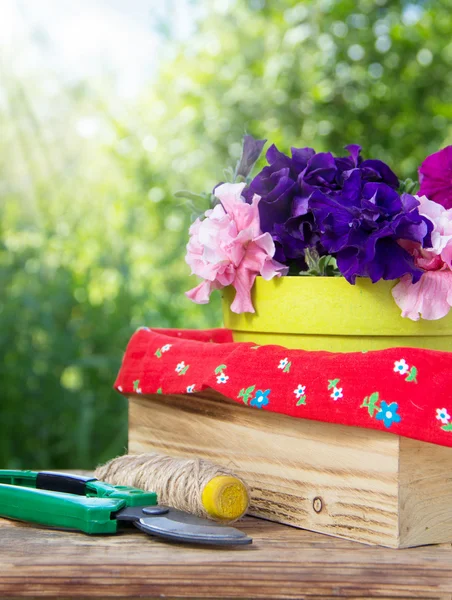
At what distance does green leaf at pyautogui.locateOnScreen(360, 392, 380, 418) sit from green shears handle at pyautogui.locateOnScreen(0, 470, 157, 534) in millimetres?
212

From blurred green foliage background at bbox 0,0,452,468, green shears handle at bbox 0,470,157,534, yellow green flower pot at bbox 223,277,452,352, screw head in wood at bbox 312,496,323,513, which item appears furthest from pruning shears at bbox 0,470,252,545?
blurred green foliage background at bbox 0,0,452,468

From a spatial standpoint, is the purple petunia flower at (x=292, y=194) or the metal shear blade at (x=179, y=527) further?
the purple petunia flower at (x=292, y=194)

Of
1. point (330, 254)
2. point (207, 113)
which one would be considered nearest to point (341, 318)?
point (330, 254)

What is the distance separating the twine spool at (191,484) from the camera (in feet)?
2.32

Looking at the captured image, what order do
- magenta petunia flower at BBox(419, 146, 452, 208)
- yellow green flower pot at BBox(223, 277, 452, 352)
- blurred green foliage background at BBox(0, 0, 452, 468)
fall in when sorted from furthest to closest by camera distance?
blurred green foliage background at BBox(0, 0, 452, 468), magenta petunia flower at BBox(419, 146, 452, 208), yellow green flower pot at BBox(223, 277, 452, 352)

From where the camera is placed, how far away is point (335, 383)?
2.37 feet

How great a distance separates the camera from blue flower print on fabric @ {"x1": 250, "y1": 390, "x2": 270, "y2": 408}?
0.77m

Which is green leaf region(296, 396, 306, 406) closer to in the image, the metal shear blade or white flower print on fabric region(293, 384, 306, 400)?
white flower print on fabric region(293, 384, 306, 400)

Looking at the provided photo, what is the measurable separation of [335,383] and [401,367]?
63mm

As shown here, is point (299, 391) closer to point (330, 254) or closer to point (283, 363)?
point (283, 363)

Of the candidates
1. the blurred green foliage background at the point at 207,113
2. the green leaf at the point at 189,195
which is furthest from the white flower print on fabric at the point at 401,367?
the blurred green foliage background at the point at 207,113

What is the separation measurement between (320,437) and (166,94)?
3000 mm

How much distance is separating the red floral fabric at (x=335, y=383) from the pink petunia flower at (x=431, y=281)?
6cm

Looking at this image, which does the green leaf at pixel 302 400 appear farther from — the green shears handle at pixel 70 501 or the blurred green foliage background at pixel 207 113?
the blurred green foliage background at pixel 207 113
